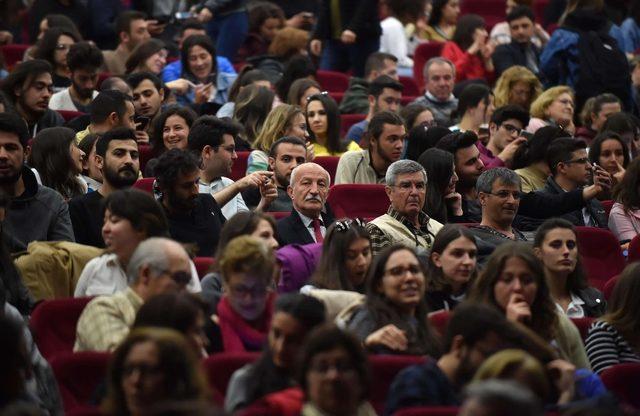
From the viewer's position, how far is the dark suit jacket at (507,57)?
11.1m

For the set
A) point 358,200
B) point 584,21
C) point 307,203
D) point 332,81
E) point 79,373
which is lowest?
point 332,81

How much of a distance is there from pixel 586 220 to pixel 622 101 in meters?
2.52

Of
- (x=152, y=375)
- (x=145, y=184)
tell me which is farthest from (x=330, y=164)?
(x=152, y=375)

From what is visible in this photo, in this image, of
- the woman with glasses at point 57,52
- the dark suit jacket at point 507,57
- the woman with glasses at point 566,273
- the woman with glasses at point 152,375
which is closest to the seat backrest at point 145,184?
the woman with glasses at point 566,273

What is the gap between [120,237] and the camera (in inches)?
232

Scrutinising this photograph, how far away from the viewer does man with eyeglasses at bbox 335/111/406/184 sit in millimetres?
8109

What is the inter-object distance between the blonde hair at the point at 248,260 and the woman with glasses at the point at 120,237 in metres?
0.39

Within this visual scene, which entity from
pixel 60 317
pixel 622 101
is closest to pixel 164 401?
pixel 60 317

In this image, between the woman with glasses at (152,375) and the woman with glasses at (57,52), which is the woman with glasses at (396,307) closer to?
the woman with glasses at (152,375)

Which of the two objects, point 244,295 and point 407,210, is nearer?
point 244,295

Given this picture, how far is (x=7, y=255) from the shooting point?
19.5ft

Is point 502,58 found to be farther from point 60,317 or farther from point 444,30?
point 60,317

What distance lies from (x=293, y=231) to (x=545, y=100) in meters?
2.90

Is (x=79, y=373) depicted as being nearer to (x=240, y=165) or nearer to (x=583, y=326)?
(x=583, y=326)
